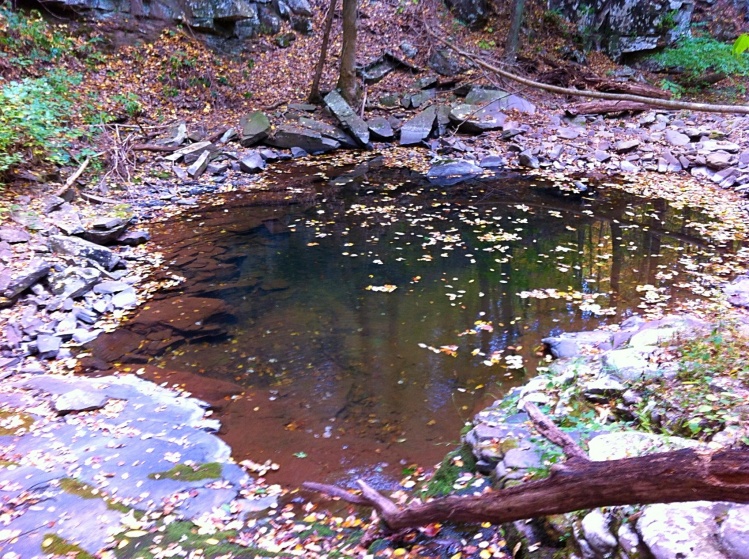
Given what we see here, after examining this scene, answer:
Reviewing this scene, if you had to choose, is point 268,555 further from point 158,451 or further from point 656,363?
point 656,363

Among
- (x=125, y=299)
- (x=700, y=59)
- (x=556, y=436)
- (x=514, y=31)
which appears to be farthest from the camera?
(x=700, y=59)

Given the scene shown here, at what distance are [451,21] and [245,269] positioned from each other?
16.3 m

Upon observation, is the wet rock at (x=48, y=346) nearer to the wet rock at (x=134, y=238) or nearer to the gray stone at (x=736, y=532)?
the wet rock at (x=134, y=238)

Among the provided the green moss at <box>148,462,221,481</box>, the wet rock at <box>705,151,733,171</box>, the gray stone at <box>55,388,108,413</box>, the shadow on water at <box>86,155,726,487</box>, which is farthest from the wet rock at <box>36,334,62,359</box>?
the wet rock at <box>705,151,733,171</box>

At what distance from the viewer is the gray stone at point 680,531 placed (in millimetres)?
2189

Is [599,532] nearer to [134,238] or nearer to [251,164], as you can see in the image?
[134,238]

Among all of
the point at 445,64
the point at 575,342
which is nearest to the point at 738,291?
the point at 575,342

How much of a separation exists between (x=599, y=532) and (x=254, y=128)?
1348 centimetres

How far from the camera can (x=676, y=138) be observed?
1360cm

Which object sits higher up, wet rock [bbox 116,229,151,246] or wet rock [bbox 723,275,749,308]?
wet rock [bbox 723,275,749,308]

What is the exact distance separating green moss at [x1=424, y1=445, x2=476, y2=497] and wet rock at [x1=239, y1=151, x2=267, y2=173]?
1039 cm

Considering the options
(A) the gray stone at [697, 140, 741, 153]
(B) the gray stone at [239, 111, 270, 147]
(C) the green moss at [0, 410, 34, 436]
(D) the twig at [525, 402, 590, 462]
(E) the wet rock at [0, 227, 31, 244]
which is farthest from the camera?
(B) the gray stone at [239, 111, 270, 147]

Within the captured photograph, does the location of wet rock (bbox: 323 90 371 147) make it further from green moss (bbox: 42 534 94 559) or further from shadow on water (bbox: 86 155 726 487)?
green moss (bbox: 42 534 94 559)

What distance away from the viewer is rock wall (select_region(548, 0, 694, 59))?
19281mm
